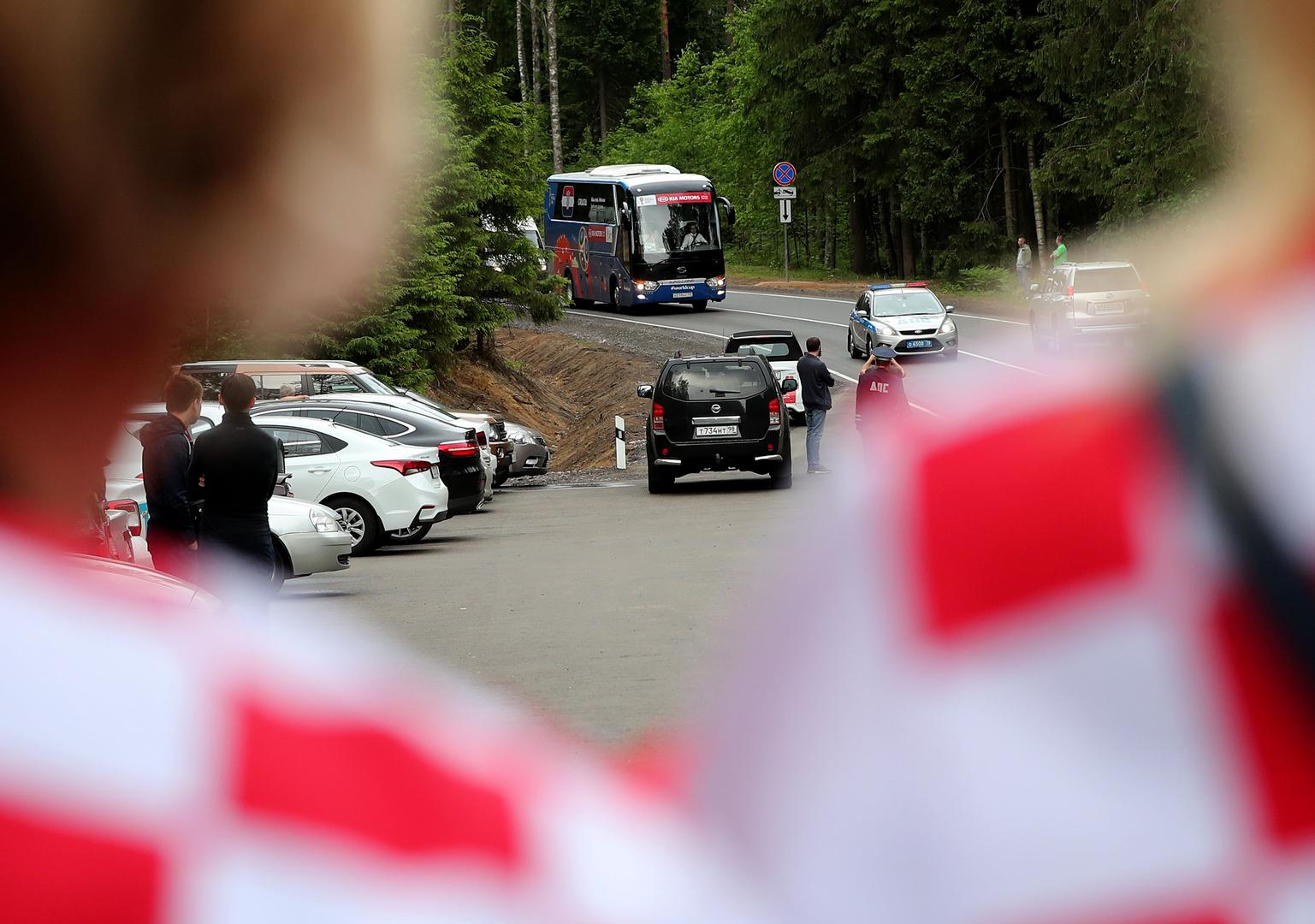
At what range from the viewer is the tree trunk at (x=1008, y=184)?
57.6m

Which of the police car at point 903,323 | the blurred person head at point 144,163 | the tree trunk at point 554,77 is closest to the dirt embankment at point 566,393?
the police car at point 903,323

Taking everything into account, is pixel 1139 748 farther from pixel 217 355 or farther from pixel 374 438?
pixel 374 438

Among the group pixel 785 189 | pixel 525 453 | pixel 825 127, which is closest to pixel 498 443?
pixel 525 453

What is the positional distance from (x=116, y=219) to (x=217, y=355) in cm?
87

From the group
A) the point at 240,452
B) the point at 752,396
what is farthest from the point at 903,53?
the point at 240,452

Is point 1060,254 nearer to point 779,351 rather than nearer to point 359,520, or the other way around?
point 779,351

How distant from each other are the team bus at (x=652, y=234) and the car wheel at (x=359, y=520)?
28.6 meters

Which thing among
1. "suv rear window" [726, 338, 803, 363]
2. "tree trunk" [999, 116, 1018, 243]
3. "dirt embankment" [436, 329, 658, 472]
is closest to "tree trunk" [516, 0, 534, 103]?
"tree trunk" [999, 116, 1018, 243]

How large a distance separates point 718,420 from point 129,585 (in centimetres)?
2239

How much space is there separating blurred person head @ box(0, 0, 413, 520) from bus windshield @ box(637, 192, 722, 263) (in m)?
46.4

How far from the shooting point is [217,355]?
158 cm

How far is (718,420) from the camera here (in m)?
23.0

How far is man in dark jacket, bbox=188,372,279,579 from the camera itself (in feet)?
30.8

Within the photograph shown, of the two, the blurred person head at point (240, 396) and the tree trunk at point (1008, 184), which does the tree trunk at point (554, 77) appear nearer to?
the tree trunk at point (1008, 184)
